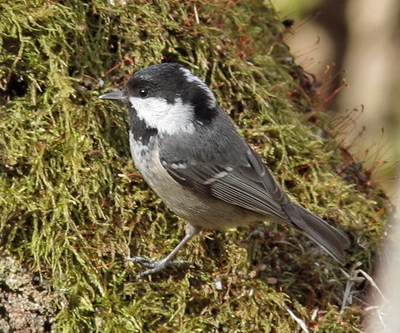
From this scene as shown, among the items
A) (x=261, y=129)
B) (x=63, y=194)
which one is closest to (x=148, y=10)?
(x=261, y=129)

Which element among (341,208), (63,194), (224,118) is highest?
(224,118)

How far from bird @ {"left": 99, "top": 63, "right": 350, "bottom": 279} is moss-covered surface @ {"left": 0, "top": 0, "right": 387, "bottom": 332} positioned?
0.16m

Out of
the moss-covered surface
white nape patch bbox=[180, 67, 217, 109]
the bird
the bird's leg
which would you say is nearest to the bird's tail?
the bird

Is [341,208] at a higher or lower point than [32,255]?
higher

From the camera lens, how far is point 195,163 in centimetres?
322

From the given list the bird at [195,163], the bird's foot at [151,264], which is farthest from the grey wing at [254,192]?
the bird's foot at [151,264]

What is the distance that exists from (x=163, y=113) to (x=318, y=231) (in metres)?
1.05

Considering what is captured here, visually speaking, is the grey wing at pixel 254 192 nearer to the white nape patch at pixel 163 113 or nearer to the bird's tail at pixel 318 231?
the bird's tail at pixel 318 231

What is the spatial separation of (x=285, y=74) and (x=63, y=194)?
182 cm

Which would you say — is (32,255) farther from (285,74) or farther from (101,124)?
(285,74)

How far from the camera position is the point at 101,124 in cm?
329

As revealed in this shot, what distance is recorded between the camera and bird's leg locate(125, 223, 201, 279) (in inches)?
121

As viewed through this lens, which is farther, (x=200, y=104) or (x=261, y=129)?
(x=261, y=129)

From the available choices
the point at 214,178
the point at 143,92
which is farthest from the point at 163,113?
the point at 214,178
